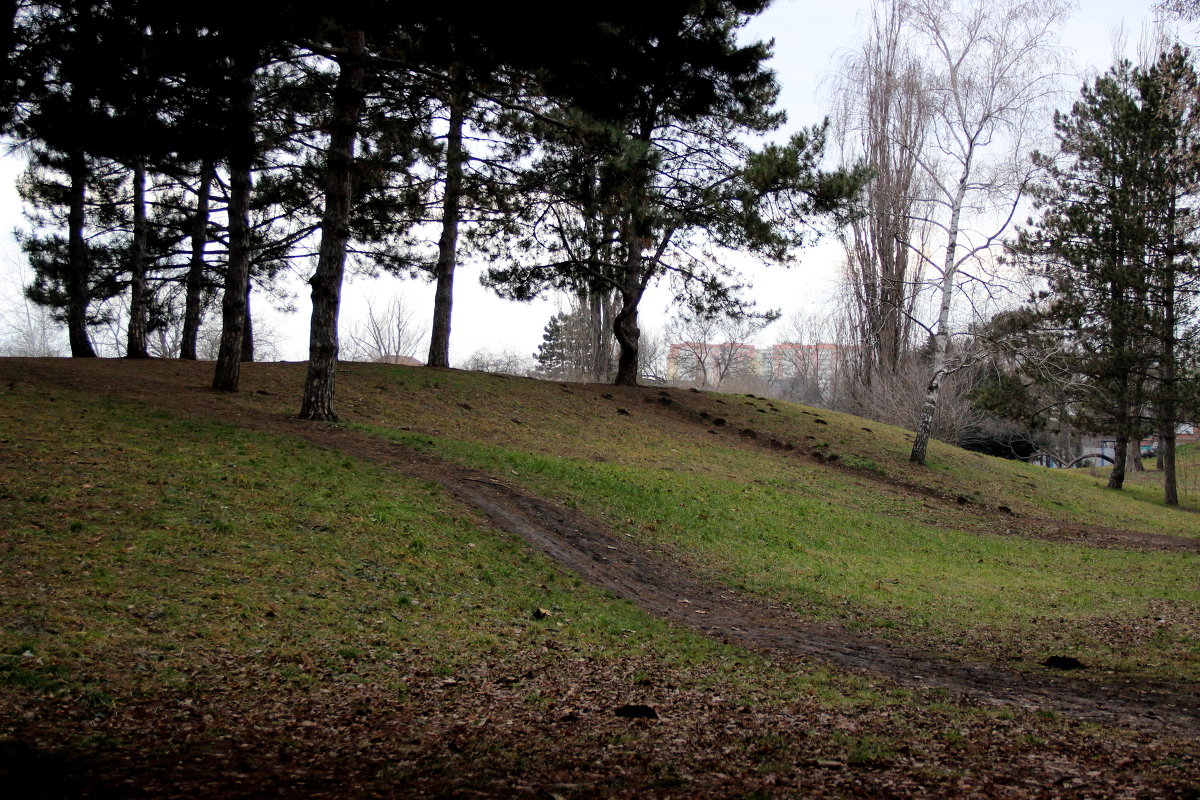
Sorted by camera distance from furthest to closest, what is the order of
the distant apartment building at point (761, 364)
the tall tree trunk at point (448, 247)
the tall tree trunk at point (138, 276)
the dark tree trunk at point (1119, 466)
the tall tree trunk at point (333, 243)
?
the distant apartment building at point (761, 364) → the dark tree trunk at point (1119, 466) → the tall tree trunk at point (138, 276) → the tall tree trunk at point (448, 247) → the tall tree trunk at point (333, 243)

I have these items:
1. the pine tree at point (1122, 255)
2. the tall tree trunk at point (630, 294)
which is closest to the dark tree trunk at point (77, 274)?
the tall tree trunk at point (630, 294)

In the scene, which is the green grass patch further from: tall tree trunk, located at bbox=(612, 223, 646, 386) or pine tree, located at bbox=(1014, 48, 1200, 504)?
pine tree, located at bbox=(1014, 48, 1200, 504)

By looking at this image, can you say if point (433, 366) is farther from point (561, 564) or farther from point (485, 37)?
point (485, 37)

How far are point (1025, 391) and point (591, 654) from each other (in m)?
24.2

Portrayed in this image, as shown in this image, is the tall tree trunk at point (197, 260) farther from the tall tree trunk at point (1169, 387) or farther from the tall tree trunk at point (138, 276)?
the tall tree trunk at point (1169, 387)

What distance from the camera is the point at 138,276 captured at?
18656 millimetres

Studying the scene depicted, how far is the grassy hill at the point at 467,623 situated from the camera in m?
3.56

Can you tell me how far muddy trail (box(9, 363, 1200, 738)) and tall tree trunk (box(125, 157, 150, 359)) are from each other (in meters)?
4.32

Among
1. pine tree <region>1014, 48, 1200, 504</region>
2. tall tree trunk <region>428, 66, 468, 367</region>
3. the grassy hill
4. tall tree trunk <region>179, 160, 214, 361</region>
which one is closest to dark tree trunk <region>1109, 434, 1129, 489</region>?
pine tree <region>1014, 48, 1200, 504</region>

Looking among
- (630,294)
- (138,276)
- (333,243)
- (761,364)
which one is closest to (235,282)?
(333,243)

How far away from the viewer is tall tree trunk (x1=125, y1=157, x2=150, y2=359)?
18.5 meters

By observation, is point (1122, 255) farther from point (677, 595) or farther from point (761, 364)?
point (761, 364)

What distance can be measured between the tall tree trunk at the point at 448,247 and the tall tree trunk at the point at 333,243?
4568 mm

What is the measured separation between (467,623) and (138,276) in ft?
53.5
